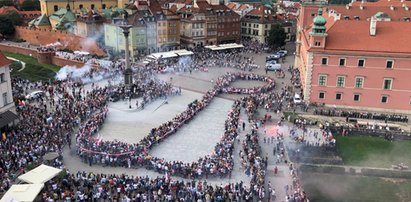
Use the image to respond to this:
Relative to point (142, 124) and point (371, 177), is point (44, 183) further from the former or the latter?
point (371, 177)

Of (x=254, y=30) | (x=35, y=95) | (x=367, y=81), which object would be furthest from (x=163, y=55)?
(x=367, y=81)

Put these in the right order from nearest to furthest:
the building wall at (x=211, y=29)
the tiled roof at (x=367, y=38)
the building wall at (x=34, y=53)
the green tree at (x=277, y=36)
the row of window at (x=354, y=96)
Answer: the tiled roof at (x=367, y=38) < the row of window at (x=354, y=96) < the building wall at (x=34, y=53) < the green tree at (x=277, y=36) < the building wall at (x=211, y=29)

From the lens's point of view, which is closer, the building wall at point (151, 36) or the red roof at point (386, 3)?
the red roof at point (386, 3)

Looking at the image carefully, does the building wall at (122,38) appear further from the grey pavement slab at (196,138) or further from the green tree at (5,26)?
the grey pavement slab at (196,138)

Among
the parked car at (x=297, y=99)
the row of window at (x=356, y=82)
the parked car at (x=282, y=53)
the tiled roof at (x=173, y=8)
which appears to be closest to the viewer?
the row of window at (x=356, y=82)

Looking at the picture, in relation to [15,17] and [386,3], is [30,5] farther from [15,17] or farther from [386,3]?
[386,3]

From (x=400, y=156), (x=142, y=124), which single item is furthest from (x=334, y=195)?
(x=142, y=124)

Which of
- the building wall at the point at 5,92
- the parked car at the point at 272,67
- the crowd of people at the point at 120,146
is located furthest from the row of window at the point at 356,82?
the building wall at the point at 5,92
